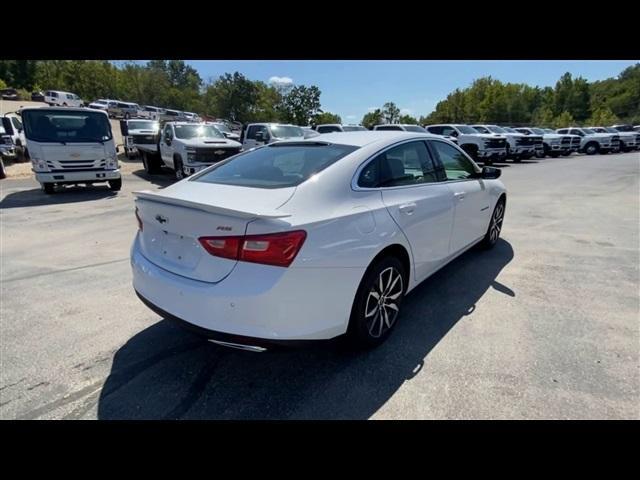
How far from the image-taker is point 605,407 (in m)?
2.25

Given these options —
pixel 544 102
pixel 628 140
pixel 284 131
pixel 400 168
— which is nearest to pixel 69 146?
pixel 284 131

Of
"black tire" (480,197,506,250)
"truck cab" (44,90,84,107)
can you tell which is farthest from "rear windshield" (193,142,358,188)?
"truck cab" (44,90,84,107)

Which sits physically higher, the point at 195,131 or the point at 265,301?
the point at 195,131

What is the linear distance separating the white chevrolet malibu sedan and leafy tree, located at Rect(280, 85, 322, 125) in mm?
56044

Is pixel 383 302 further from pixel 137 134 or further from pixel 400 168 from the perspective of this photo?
pixel 137 134

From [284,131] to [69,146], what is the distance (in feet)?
24.8

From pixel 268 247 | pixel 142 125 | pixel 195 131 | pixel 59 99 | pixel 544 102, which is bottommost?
pixel 268 247

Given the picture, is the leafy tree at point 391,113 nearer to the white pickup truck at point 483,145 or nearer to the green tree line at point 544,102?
the green tree line at point 544,102

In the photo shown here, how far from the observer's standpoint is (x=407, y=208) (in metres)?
2.95

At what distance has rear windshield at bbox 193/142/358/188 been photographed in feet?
8.86

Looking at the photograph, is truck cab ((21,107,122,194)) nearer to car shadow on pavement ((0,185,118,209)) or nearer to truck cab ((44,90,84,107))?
car shadow on pavement ((0,185,118,209))
